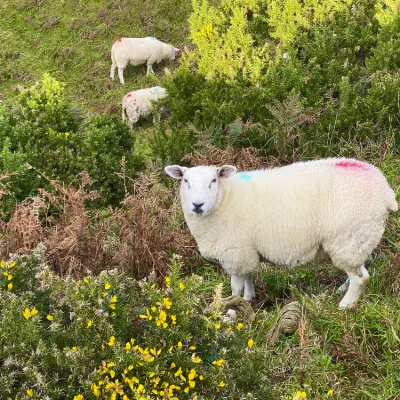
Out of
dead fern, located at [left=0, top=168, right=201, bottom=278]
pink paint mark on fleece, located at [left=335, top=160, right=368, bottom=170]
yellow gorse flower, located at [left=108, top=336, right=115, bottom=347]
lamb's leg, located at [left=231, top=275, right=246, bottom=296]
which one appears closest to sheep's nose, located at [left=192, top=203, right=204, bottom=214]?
lamb's leg, located at [left=231, top=275, right=246, bottom=296]

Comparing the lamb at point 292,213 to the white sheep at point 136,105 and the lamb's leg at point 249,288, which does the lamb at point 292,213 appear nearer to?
the lamb's leg at point 249,288

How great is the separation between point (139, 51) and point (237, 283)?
26.4 feet

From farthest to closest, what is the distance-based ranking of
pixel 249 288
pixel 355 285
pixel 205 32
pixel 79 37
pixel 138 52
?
pixel 79 37 < pixel 138 52 < pixel 205 32 < pixel 249 288 < pixel 355 285

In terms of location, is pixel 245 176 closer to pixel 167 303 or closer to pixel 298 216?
pixel 298 216

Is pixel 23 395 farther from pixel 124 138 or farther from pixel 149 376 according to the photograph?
pixel 124 138

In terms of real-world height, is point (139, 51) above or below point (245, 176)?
below

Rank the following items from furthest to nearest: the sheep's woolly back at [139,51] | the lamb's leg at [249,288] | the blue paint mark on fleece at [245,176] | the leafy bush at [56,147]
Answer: the sheep's woolly back at [139,51] < the leafy bush at [56,147] < the lamb's leg at [249,288] < the blue paint mark on fleece at [245,176]

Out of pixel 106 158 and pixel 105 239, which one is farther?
pixel 106 158

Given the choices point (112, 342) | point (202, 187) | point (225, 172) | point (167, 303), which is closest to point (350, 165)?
point (225, 172)

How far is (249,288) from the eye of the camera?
447 centimetres

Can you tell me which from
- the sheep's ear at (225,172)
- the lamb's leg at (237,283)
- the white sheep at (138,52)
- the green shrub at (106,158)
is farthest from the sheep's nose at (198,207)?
the white sheep at (138,52)

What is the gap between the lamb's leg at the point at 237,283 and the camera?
170 inches

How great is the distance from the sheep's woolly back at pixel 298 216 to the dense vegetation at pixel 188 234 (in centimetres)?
34

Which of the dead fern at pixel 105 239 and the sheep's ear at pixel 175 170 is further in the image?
the dead fern at pixel 105 239
